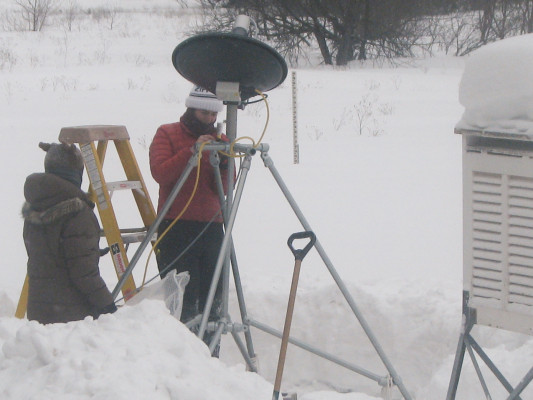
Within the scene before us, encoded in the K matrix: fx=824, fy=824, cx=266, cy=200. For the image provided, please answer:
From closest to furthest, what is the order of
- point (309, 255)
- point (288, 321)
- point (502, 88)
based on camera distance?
point (288, 321) < point (502, 88) < point (309, 255)

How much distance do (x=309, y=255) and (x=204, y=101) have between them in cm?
200

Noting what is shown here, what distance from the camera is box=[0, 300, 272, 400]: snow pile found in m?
2.24

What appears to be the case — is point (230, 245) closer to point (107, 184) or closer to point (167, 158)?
point (167, 158)

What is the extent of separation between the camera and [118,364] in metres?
2.33

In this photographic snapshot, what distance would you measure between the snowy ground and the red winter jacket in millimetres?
→ 855

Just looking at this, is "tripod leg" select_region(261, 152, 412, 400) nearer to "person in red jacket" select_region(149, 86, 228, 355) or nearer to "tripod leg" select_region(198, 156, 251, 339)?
"tripod leg" select_region(198, 156, 251, 339)

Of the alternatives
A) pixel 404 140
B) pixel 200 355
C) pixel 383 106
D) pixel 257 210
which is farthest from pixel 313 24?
pixel 200 355

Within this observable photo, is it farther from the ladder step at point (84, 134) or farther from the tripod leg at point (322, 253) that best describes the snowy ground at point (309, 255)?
the ladder step at point (84, 134)

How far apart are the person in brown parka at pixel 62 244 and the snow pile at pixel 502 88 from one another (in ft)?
5.02

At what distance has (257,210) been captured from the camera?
21.4ft

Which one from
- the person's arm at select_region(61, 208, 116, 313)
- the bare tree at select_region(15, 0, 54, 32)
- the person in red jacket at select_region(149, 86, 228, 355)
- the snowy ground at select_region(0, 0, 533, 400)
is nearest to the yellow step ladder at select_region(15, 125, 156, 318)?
the person in red jacket at select_region(149, 86, 228, 355)

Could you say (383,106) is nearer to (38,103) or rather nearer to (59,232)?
(38,103)

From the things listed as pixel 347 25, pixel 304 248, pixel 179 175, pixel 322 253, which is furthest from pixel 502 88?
pixel 347 25

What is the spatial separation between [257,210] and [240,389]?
4110 mm
